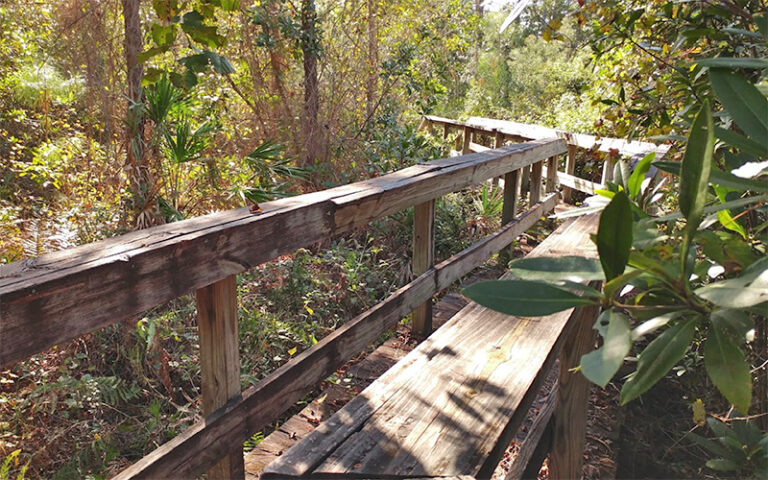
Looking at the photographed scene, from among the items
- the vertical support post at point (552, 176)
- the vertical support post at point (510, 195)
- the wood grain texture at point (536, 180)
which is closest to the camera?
the vertical support post at point (510, 195)

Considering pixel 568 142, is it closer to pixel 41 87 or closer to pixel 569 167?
pixel 569 167

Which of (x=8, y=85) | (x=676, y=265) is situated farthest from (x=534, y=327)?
(x=8, y=85)

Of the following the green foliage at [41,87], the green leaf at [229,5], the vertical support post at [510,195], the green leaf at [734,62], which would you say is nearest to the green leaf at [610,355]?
the green leaf at [734,62]

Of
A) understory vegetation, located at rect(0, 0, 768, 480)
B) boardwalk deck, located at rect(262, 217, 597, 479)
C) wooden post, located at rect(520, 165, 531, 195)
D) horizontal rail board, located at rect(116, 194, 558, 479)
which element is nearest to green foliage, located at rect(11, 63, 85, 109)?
understory vegetation, located at rect(0, 0, 768, 480)

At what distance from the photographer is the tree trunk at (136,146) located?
490 cm

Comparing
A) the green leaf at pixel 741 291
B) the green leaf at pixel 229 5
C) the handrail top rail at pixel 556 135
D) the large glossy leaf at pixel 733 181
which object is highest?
the green leaf at pixel 229 5

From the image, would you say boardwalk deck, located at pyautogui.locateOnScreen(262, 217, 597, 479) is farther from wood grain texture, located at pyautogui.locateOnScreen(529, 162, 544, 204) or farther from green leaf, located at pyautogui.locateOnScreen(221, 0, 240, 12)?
wood grain texture, located at pyautogui.locateOnScreen(529, 162, 544, 204)

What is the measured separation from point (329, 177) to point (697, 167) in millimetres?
6145

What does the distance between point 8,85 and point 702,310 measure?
9608 mm

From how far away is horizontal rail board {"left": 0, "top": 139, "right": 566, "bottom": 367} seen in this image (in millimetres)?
1248

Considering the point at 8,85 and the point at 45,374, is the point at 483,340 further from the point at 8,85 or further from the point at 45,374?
the point at 8,85

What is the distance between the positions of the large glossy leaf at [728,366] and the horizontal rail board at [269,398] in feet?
5.11

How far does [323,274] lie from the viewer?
4.91 m

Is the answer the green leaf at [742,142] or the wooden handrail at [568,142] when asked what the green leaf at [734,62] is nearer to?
the green leaf at [742,142]
